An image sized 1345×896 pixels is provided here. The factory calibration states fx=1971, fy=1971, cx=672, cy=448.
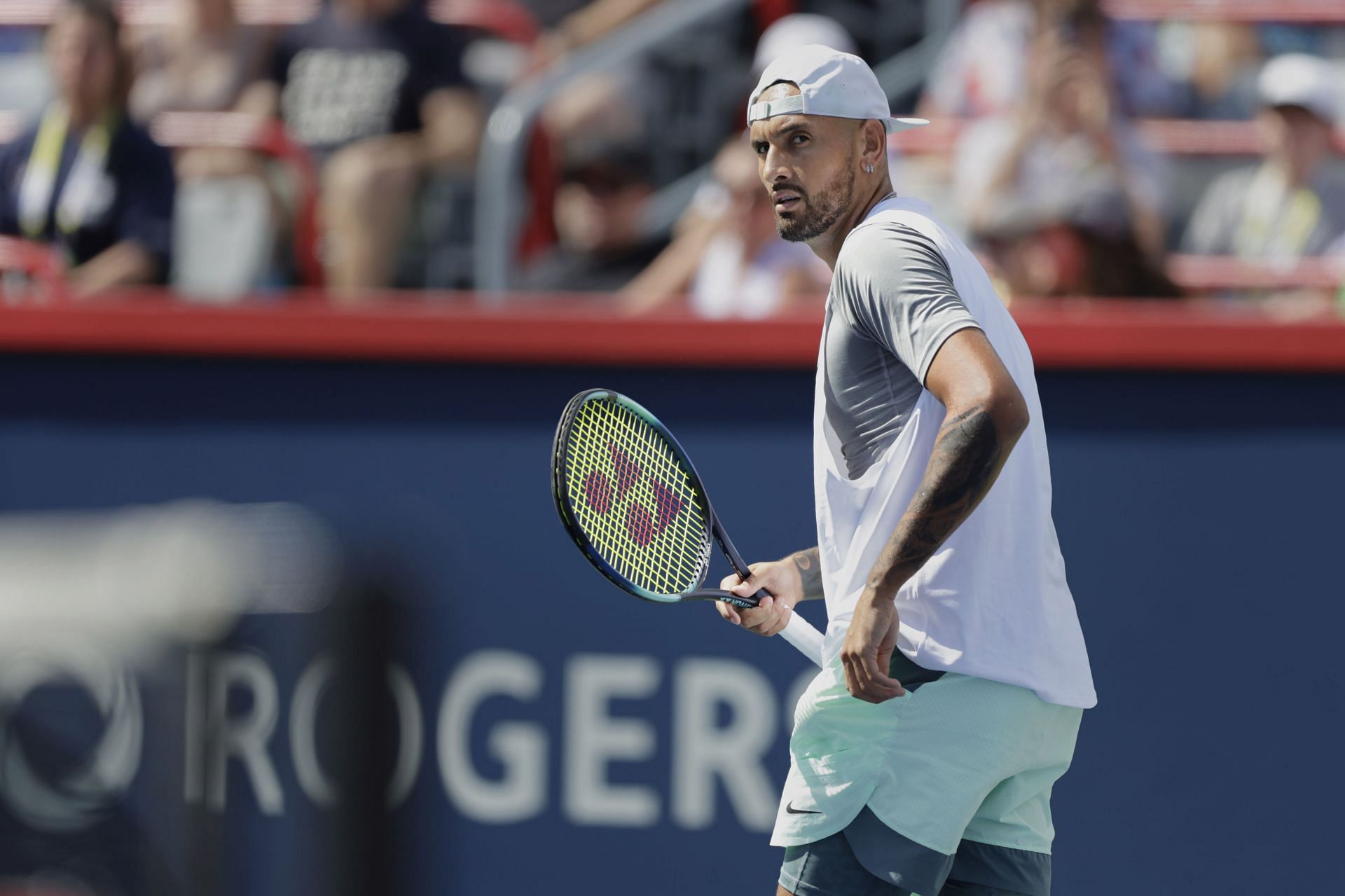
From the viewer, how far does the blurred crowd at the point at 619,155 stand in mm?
5609

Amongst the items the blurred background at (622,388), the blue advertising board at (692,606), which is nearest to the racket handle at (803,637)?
→ the blurred background at (622,388)

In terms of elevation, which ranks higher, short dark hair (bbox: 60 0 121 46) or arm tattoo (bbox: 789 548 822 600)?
short dark hair (bbox: 60 0 121 46)

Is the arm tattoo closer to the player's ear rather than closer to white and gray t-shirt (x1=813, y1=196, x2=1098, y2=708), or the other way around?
white and gray t-shirt (x1=813, y1=196, x2=1098, y2=708)

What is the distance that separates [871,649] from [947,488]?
0.26 meters

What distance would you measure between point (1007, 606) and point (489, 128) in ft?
10.4

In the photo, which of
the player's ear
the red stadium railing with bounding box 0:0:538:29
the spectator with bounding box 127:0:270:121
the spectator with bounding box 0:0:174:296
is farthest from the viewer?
the spectator with bounding box 127:0:270:121

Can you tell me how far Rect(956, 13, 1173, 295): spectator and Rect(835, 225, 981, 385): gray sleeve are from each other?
2418 mm

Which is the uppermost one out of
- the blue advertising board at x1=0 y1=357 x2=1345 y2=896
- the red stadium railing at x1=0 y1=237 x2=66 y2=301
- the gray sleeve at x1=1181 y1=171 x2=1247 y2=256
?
the gray sleeve at x1=1181 y1=171 x2=1247 y2=256

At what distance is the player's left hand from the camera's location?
111 inches

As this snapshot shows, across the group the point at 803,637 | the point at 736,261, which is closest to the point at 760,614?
the point at 803,637

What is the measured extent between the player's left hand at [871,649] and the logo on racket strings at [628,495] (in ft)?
2.18

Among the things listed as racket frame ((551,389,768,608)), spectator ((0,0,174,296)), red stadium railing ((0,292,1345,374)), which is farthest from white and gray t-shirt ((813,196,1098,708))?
spectator ((0,0,174,296))

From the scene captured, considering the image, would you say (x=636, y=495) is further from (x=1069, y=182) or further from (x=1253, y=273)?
(x=1253, y=273)

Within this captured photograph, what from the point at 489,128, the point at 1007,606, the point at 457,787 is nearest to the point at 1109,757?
the point at 457,787
